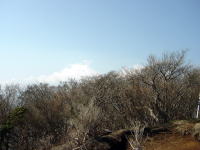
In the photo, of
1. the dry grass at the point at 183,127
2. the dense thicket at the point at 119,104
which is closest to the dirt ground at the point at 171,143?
the dry grass at the point at 183,127

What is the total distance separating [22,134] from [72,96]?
323 inches

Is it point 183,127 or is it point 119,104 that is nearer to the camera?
point 183,127

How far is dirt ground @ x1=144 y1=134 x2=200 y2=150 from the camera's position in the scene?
1289 cm

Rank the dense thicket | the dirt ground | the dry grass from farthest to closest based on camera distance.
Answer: the dense thicket < the dry grass < the dirt ground

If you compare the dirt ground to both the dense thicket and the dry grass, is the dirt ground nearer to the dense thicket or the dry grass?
the dry grass

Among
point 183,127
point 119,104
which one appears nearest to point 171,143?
point 183,127

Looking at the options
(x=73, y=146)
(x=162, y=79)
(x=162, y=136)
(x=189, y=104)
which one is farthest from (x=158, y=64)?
(x=73, y=146)

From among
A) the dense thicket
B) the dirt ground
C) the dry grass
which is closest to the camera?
the dirt ground

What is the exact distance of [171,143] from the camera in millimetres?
13555

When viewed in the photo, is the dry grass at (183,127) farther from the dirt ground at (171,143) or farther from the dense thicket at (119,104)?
the dense thicket at (119,104)

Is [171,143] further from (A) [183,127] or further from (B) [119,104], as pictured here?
(B) [119,104]

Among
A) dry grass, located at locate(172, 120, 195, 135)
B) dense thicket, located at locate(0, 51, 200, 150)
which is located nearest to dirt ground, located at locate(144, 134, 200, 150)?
dry grass, located at locate(172, 120, 195, 135)

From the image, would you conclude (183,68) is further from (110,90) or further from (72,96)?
(72,96)

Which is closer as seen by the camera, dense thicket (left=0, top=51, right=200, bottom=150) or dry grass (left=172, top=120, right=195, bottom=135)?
dry grass (left=172, top=120, right=195, bottom=135)
